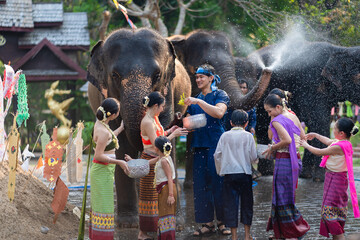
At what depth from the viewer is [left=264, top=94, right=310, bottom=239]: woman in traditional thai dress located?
6.31m

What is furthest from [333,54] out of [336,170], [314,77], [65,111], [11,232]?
[65,111]

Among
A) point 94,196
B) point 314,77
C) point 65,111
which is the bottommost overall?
point 65,111

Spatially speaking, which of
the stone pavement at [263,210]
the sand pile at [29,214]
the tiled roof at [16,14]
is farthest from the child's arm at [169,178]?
the tiled roof at [16,14]

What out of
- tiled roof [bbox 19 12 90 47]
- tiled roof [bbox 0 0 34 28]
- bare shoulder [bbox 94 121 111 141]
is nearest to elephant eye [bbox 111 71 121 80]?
bare shoulder [bbox 94 121 111 141]

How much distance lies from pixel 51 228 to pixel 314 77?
688 cm

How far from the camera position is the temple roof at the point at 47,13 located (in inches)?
797

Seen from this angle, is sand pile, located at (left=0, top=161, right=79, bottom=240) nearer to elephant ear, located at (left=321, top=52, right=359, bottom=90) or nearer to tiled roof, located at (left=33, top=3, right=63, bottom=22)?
elephant ear, located at (left=321, top=52, right=359, bottom=90)

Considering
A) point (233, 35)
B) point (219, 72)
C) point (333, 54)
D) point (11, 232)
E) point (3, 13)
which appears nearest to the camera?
point (11, 232)

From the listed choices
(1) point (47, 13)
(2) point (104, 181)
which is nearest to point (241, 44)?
(1) point (47, 13)

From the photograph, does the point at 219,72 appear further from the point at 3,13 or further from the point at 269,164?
the point at 3,13

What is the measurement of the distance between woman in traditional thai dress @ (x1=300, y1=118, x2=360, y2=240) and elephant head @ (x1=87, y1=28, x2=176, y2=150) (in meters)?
1.92

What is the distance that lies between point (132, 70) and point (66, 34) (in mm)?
14046

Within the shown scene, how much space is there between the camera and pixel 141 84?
6719 millimetres

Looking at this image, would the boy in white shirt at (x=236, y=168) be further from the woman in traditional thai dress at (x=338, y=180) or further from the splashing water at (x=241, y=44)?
the splashing water at (x=241, y=44)
